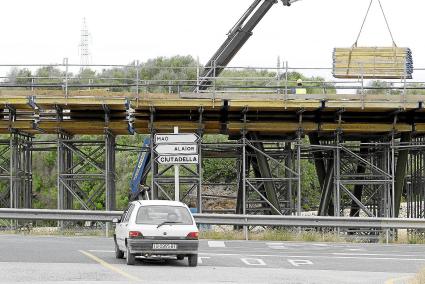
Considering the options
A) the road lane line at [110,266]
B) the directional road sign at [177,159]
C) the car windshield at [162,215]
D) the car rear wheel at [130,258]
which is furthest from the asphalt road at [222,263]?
the directional road sign at [177,159]

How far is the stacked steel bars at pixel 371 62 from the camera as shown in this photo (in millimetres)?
33031

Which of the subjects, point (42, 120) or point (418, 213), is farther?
point (418, 213)

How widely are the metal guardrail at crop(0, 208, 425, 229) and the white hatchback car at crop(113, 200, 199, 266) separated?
7.22 meters

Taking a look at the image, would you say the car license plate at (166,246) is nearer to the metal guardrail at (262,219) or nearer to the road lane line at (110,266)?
the road lane line at (110,266)

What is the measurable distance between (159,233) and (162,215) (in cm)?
52

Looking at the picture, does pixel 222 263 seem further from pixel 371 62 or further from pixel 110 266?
pixel 371 62

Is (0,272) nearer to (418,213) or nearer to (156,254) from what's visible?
(156,254)

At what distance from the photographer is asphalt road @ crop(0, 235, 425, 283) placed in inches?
662

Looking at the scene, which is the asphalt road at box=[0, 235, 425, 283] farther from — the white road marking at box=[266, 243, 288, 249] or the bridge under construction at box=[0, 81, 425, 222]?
the bridge under construction at box=[0, 81, 425, 222]

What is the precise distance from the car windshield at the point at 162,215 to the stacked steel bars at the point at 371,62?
14.8 m

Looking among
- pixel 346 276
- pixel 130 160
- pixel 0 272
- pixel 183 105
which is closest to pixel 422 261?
pixel 346 276

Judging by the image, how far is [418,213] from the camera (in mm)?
Result: 37906

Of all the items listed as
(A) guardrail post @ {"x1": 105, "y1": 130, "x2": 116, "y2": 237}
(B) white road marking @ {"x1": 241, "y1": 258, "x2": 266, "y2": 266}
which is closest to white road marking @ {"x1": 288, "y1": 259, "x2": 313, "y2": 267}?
(B) white road marking @ {"x1": 241, "y1": 258, "x2": 266, "y2": 266}

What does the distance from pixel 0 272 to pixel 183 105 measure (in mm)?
15283
